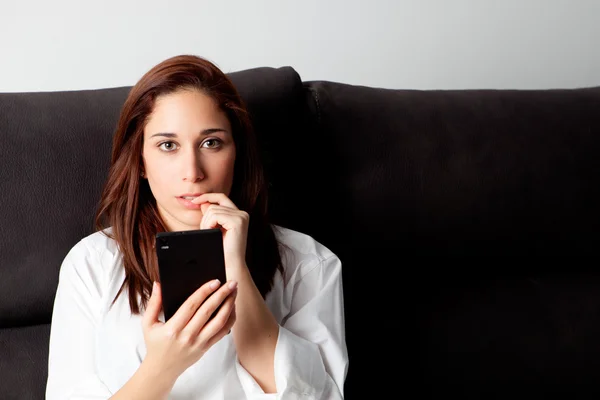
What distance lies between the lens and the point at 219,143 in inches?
53.0

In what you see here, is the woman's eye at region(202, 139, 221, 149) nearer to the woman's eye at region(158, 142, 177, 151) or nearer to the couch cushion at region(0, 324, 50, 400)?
the woman's eye at region(158, 142, 177, 151)

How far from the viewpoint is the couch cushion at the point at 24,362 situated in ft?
4.64

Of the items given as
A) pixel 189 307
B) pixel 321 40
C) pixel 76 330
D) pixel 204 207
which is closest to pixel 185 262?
pixel 189 307

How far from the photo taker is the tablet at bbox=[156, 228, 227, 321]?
110 centimetres

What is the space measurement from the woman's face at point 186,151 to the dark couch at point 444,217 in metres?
0.20

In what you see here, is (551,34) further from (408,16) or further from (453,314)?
(453,314)

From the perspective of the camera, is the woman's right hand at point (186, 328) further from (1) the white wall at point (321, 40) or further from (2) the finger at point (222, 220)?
(1) the white wall at point (321, 40)

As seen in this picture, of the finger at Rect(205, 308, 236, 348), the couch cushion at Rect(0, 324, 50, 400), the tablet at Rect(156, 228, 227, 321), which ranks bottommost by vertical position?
the couch cushion at Rect(0, 324, 50, 400)

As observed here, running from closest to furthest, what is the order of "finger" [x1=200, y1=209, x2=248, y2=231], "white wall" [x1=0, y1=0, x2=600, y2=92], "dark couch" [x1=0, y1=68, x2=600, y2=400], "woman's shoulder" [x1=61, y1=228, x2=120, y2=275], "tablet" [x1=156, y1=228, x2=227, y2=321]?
"tablet" [x1=156, y1=228, x2=227, y2=321]
"finger" [x1=200, y1=209, x2=248, y2=231]
"woman's shoulder" [x1=61, y1=228, x2=120, y2=275]
"dark couch" [x1=0, y1=68, x2=600, y2=400]
"white wall" [x1=0, y1=0, x2=600, y2=92]

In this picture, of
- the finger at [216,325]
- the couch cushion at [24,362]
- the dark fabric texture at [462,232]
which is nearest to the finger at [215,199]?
the finger at [216,325]

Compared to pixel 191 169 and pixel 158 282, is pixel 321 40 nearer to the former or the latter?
pixel 191 169

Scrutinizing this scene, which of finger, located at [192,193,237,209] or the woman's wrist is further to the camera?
finger, located at [192,193,237,209]

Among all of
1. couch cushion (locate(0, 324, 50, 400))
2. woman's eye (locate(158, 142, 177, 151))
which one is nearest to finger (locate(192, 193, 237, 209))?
woman's eye (locate(158, 142, 177, 151))

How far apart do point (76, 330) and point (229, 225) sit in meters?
0.35
